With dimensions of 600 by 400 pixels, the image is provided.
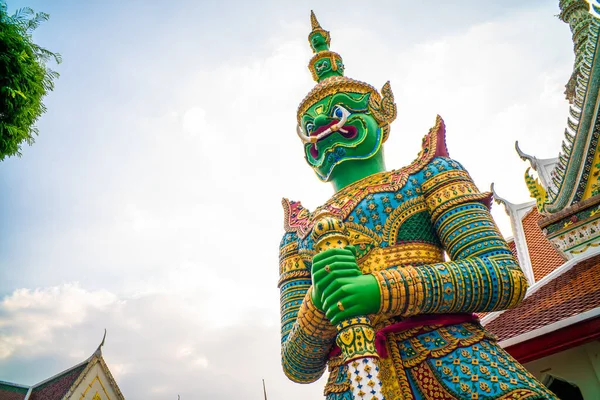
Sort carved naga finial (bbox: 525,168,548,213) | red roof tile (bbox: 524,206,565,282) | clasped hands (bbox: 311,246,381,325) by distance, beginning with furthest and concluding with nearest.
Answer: red roof tile (bbox: 524,206,565,282) < carved naga finial (bbox: 525,168,548,213) < clasped hands (bbox: 311,246,381,325)

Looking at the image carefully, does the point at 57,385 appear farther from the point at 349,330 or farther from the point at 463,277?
the point at 463,277

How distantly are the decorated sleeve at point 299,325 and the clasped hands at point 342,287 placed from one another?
0.22m

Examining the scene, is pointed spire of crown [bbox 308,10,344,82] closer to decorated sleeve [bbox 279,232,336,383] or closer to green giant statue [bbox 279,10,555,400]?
green giant statue [bbox 279,10,555,400]

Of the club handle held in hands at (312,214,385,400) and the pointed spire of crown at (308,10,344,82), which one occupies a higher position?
the pointed spire of crown at (308,10,344,82)

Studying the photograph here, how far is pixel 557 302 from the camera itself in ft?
13.1

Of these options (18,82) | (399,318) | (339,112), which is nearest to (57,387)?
(18,82)

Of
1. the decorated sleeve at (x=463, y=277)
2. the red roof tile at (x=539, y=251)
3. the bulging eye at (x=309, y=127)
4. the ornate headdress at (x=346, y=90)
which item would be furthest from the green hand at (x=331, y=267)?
the red roof tile at (x=539, y=251)

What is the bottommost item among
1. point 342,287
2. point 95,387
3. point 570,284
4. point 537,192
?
point 342,287

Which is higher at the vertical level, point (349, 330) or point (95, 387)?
point (95, 387)

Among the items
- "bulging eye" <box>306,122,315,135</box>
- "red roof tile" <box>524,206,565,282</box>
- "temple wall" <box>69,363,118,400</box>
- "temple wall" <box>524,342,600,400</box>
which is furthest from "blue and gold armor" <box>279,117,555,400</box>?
"temple wall" <box>69,363,118,400</box>

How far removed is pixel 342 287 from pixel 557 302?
2.75 metres

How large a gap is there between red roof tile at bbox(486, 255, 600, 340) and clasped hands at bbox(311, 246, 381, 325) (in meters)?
2.07

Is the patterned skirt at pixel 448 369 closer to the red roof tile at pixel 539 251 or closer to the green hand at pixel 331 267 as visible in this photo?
the green hand at pixel 331 267

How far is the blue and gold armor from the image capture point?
7.92 feet
